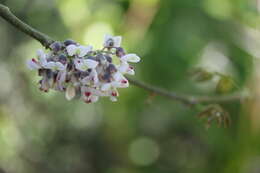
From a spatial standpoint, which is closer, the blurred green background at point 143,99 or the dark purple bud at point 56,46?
the dark purple bud at point 56,46

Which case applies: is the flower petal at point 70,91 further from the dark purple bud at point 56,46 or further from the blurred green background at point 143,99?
the blurred green background at point 143,99

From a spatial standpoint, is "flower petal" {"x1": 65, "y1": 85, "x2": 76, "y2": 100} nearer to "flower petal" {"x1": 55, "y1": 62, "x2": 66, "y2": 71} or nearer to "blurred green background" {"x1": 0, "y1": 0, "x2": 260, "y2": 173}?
"flower petal" {"x1": 55, "y1": 62, "x2": 66, "y2": 71}

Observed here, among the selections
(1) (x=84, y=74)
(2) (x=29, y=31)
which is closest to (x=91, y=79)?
(1) (x=84, y=74)

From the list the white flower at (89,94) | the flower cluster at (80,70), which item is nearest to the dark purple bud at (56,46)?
the flower cluster at (80,70)

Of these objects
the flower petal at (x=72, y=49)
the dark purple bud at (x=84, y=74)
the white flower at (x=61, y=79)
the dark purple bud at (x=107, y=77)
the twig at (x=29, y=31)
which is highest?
the twig at (x=29, y=31)

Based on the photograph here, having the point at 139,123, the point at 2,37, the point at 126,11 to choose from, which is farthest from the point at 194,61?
the point at 2,37

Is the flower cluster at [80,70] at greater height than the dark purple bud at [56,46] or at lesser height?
lesser

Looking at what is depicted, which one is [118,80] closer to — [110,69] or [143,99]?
[110,69]
